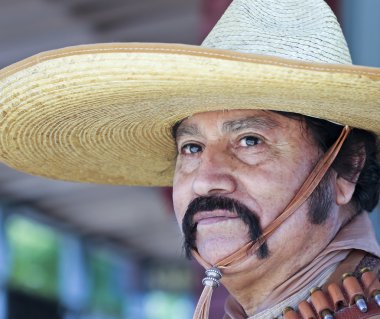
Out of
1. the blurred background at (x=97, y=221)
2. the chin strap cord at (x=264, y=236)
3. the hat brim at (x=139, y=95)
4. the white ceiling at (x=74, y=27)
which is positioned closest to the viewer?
the hat brim at (x=139, y=95)

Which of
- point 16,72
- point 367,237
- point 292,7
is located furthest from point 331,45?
point 16,72

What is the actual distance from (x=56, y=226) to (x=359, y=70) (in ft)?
27.7

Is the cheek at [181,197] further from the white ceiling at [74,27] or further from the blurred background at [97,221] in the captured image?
the white ceiling at [74,27]

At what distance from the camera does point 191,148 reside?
2719mm

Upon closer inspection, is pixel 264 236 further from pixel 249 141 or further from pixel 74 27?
pixel 74 27

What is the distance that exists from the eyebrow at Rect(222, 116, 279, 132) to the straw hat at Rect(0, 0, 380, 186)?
0.06 meters

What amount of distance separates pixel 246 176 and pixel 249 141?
0.10 metres

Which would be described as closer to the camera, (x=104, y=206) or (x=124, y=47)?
(x=124, y=47)

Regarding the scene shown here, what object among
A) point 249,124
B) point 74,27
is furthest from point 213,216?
point 74,27

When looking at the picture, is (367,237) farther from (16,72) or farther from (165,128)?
(16,72)

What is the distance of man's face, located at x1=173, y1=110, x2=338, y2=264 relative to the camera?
8.27 feet

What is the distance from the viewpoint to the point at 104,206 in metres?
10.4

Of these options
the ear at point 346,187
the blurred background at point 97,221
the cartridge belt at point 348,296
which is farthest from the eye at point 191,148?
the blurred background at point 97,221

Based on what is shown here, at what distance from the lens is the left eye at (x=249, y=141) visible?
8.53ft
